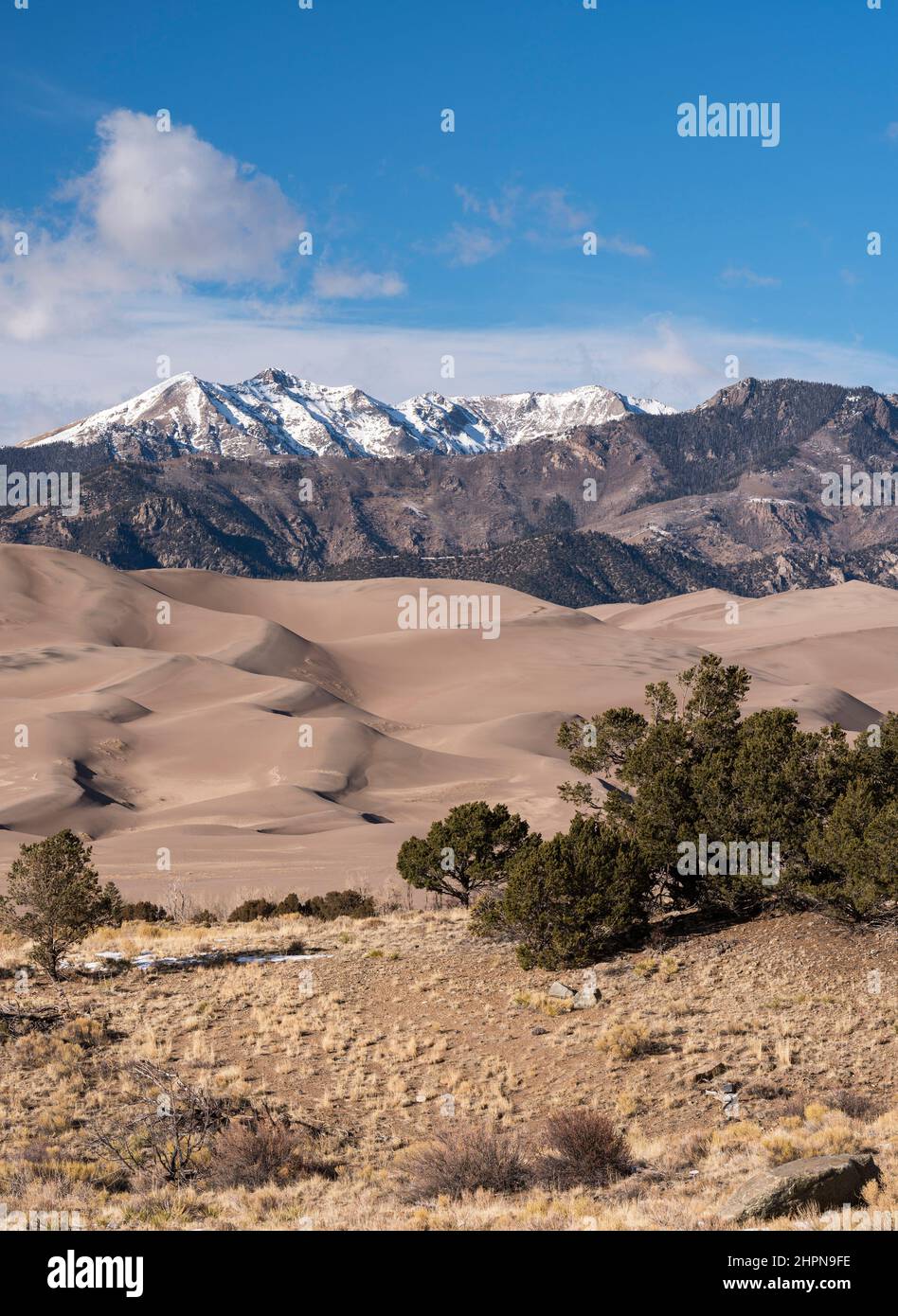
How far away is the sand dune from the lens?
2331 inches

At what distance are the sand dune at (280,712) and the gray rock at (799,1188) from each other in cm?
3381

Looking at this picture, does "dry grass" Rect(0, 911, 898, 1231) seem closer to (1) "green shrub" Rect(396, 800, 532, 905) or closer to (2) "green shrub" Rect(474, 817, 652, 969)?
(2) "green shrub" Rect(474, 817, 652, 969)

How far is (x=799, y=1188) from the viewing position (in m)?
11.5

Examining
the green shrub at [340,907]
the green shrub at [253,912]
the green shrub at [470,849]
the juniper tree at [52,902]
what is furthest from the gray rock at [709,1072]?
the green shrub at [253,912]

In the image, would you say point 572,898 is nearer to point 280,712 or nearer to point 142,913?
point 142,913

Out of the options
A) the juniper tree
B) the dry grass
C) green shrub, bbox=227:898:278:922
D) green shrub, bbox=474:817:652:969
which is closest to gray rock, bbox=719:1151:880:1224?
the dry grass

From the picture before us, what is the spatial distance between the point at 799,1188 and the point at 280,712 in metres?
90.6

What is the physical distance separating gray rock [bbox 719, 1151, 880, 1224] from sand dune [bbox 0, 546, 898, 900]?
111ft

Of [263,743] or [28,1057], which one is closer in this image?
[28,1057]

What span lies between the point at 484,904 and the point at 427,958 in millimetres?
1833

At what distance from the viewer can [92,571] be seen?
6599 inches

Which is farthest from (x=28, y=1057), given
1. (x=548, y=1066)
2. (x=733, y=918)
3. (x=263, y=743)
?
(x=263, y=743)

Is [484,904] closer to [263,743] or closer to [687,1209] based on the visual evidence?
[687,1209]
